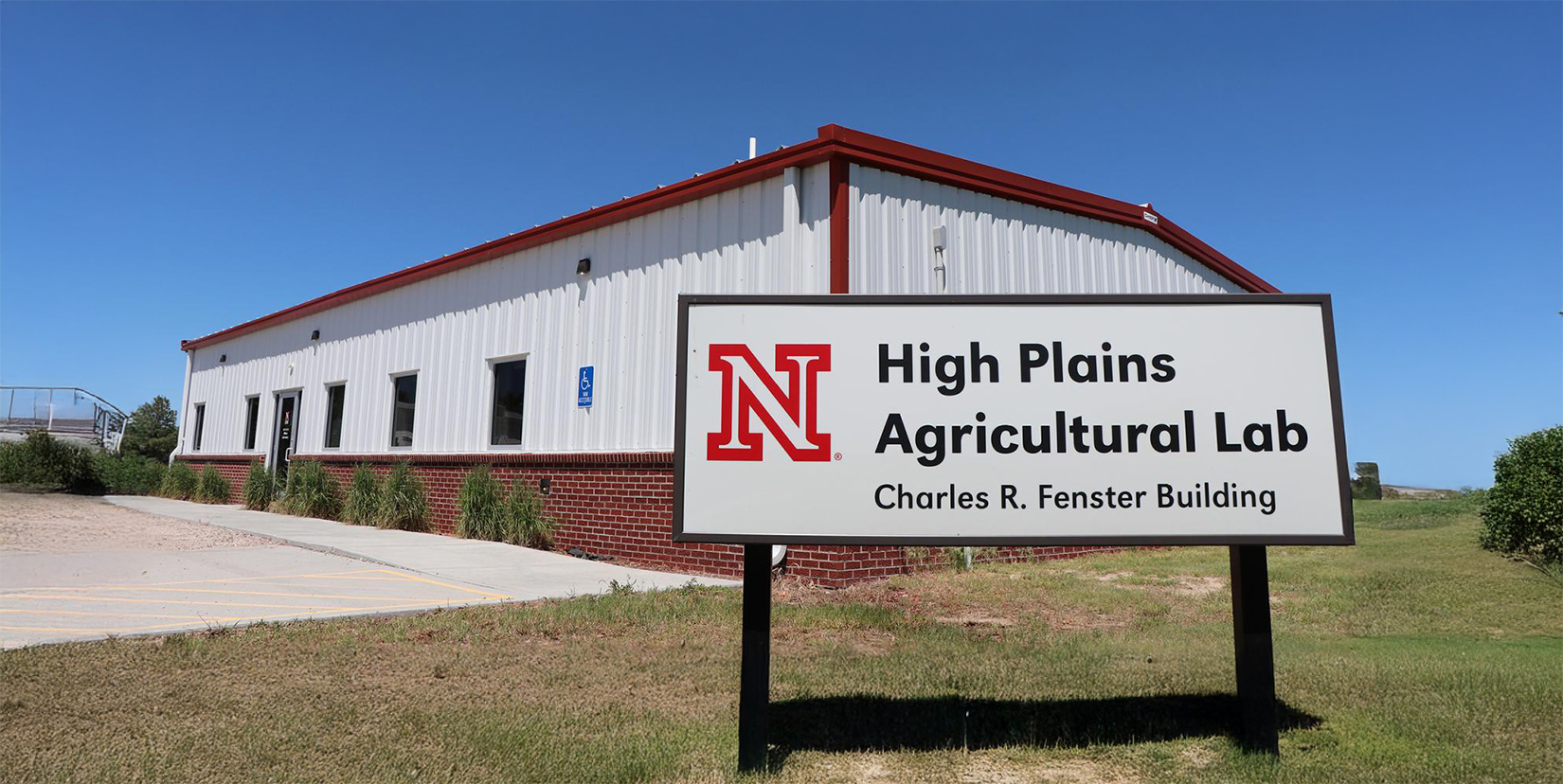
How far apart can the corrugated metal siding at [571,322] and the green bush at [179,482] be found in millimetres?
5512

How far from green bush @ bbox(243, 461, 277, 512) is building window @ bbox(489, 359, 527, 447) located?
7.68m

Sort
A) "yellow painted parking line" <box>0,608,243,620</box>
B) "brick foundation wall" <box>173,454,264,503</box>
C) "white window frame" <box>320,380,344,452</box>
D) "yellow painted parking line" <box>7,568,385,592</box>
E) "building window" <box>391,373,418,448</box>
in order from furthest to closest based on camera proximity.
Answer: "brick foundation wall" <box>173,454,264,503</box> < "white window frame" <box>320,380,344,452</box> < "building window" <box>391,373,418,448</box> < "yellow painted parking line" <box>7,568,385,592</box> < "yellow painted parking line" <box>0,608,243,620</box>

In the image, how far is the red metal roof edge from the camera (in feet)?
30.7

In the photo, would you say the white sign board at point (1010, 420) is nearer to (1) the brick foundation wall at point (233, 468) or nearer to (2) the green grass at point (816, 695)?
(2) the green grass at point (816, 695)

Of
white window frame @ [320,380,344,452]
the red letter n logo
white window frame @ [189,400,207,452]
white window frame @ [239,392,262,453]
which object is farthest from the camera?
white window frame @ [189,400,207,452]

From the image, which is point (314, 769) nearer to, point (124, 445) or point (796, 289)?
point (796, 289)

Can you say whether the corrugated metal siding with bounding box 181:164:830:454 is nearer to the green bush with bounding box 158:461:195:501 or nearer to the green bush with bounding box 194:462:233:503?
the green bush with bounding box 194:462:233:503

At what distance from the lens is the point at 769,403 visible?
4.01m

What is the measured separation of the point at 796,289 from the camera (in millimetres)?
9273

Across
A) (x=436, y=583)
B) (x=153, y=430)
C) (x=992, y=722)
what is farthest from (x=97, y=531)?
(x=153, y=430)

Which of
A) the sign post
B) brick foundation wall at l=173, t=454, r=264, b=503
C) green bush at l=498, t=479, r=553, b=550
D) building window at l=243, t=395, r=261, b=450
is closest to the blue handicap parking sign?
green bush at l=498, t=479, r=553, b=550

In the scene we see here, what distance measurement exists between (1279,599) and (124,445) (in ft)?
125

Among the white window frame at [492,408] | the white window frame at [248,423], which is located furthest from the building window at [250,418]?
the white window frame at [492,408]

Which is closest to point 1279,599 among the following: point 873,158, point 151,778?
point 873,158
